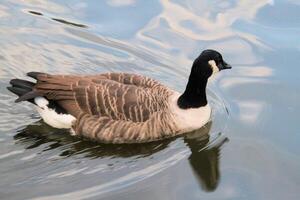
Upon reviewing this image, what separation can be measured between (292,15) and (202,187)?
449cm

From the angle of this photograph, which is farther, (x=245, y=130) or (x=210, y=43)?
(x=210, y=43)

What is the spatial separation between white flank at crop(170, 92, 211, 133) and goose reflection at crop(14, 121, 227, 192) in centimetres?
11

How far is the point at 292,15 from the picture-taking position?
9938 millimetres

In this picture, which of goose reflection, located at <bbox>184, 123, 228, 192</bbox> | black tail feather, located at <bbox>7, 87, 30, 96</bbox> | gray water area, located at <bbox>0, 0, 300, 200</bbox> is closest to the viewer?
gray water area, located at <bbox>0, 0, 300, 200</bbox>

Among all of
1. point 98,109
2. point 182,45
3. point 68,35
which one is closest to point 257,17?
point 182,45

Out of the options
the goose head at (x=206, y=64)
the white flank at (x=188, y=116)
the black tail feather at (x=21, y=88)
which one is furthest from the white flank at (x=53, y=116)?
the goose head at (x=206, y=64)

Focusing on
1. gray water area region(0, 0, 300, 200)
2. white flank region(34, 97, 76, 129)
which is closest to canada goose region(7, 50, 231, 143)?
white flank region(34, 97, 76, 129)

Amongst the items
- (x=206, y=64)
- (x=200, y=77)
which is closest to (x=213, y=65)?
(x=206, y=64)

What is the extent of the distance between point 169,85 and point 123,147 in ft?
5.12

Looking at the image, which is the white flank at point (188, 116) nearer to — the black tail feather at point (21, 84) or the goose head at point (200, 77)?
the goose head at point (200, 77)

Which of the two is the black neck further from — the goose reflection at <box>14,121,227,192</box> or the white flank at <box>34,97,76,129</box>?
the white flank at <box>34,97,76,129</box>

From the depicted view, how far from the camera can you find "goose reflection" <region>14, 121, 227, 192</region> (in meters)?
6.71

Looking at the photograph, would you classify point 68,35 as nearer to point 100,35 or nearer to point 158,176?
point 100,35

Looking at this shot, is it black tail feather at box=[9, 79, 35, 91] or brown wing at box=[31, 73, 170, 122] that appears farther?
black tail feather at box=[9, 79, 35, 91]
